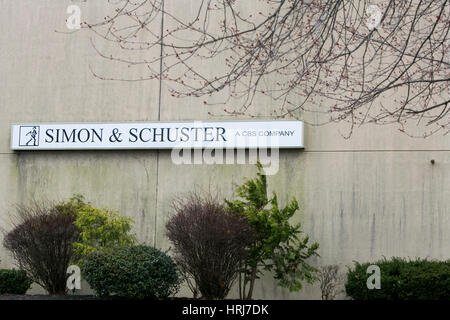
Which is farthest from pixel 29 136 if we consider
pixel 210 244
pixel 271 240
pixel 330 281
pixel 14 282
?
pixel 330 281

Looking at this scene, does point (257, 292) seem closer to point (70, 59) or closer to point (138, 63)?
point (138, 63)

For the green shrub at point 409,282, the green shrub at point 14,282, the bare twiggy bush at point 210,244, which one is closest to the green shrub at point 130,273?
the bare twiggy bush at point 210,244

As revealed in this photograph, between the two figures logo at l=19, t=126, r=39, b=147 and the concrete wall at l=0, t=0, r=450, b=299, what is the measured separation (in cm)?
23

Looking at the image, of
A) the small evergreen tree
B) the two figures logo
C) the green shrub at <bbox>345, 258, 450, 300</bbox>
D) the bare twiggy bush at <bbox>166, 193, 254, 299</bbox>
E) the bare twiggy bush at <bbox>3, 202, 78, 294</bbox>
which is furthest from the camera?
the two figures logo

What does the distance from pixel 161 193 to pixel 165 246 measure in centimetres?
109

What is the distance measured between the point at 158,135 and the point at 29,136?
115 inches

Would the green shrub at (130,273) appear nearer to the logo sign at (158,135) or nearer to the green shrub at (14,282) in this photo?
the green shrub at (14,282)

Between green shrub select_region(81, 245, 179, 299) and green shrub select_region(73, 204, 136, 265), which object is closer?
green shrub select_region(81, 245, 179, 299)

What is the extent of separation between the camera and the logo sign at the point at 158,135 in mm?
14602

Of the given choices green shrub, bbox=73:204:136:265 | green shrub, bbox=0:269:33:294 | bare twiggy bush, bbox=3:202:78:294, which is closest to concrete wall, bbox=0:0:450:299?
green shrub, bbox=73:204:136:265

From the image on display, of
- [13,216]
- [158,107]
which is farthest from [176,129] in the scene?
[13,216]

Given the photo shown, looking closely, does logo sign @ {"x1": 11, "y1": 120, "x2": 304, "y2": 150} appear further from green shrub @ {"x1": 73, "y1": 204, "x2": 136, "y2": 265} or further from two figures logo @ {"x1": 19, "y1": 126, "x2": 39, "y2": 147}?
green shrub @ {"x1": 73, "y1": 204, "x2": 136, "y2": 265}

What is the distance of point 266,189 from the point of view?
1407 centimetres

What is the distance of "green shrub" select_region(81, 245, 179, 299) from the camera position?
11992 millimetres
